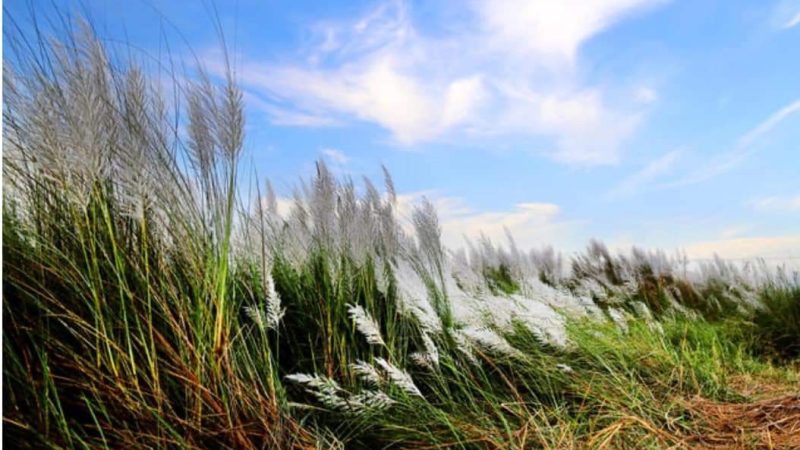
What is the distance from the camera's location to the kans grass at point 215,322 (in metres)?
1.59

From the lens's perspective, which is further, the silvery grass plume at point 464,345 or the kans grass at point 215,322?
the silvery grass plume at point 464,345

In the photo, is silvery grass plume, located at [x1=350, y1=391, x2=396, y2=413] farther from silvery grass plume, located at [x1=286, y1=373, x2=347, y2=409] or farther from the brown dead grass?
the brown dead grass

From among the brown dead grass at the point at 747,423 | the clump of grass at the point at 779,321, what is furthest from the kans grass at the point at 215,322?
the clump of grass at the point at 779,321

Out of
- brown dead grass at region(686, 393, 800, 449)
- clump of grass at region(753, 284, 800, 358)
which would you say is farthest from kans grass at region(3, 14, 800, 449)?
clump of grass at region(753, 284, 800, 358)

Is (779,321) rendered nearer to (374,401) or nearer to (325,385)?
(374,401)

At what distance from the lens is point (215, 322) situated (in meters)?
1.74

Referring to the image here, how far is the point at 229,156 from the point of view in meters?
1.74

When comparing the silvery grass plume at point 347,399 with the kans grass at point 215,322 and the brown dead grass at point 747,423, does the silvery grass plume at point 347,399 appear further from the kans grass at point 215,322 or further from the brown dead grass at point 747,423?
the brown dead grass at point 747,423

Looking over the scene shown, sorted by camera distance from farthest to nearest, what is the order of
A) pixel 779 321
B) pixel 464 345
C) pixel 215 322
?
pixel 779 321, pixel 464 345, pixel 215 322

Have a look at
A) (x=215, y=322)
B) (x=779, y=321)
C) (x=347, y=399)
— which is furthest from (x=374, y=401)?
(x=779, y=321)

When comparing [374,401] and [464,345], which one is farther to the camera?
[464,345]

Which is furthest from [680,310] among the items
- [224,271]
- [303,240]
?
[224,271]

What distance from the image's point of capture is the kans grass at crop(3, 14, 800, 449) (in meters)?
1.59

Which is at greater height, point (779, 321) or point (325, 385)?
point (325, 385)
